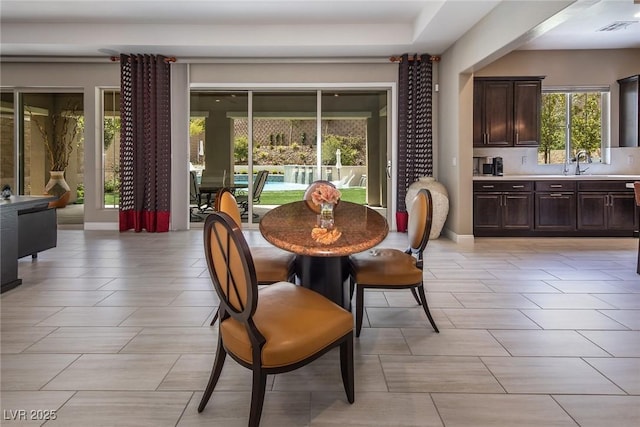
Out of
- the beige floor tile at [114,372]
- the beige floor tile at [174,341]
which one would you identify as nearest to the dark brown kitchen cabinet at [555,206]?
the beige floor tile at [174,341]

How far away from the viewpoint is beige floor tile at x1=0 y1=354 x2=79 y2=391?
224 centimetres

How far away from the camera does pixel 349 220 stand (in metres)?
3.17

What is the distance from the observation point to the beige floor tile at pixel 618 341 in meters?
2.63

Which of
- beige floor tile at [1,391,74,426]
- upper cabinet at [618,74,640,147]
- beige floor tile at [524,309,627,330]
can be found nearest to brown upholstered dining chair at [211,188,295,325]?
beige floor tile at [1,391,74,426]

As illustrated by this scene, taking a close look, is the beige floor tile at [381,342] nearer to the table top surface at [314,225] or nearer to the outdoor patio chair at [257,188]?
the table top surface at [314,225]

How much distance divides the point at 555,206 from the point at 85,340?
608cm

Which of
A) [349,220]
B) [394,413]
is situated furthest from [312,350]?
[349,220]

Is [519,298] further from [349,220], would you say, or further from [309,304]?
[309,304]

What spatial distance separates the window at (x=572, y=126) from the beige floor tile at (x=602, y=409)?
5.98 metres

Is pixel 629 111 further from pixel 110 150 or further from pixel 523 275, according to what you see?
pixel 110 150

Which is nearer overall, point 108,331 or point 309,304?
point 309,304

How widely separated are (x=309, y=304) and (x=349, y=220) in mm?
1159

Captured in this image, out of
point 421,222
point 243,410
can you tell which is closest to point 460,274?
point 421,222

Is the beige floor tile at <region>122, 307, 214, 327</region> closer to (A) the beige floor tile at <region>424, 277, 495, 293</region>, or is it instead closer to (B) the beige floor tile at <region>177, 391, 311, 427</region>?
(B) the beige floor tile at <region>177, 391, 311, 427</region>
